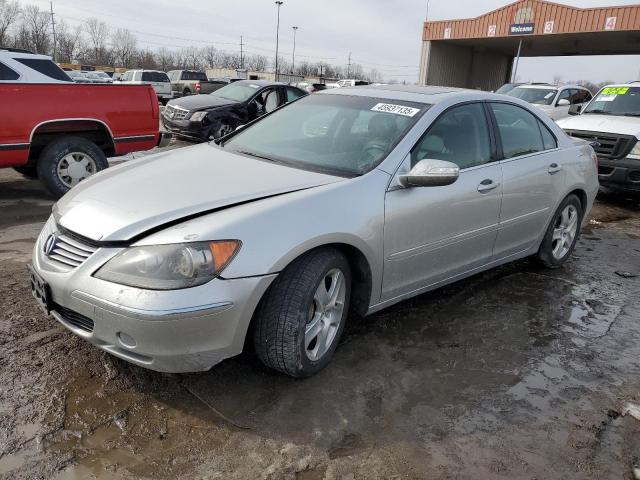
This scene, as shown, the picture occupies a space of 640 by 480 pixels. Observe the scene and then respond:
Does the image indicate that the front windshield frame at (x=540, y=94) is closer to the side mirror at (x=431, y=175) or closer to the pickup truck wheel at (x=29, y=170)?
the pickup truck wheel at (x=29, y=170)

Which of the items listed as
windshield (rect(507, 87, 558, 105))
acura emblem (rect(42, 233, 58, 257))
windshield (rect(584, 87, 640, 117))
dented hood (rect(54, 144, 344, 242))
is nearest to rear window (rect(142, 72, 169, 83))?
windshield (rect(507, 87, 558, 105))

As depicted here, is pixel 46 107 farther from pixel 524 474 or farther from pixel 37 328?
pixel 524 474

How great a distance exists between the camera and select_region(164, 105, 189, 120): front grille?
11.3m

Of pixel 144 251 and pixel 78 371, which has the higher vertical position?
pixel 144 251

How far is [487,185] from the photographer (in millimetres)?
3748

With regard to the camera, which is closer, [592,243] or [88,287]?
[88,287]

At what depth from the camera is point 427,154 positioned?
11.3ft

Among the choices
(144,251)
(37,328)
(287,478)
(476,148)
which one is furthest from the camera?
(476,148)

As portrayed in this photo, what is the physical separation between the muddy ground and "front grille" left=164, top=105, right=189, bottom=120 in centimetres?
787

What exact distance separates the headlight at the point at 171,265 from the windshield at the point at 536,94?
12560 mm

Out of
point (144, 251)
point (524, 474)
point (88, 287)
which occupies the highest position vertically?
point (144, 251)

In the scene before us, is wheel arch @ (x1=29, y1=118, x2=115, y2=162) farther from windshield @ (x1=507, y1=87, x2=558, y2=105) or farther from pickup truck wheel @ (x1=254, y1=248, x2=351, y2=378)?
windshield @ (x1=507, y1=87, x2=558, y2=105)

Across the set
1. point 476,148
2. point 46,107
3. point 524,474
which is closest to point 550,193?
point 476,148

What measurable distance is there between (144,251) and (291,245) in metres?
0.69
